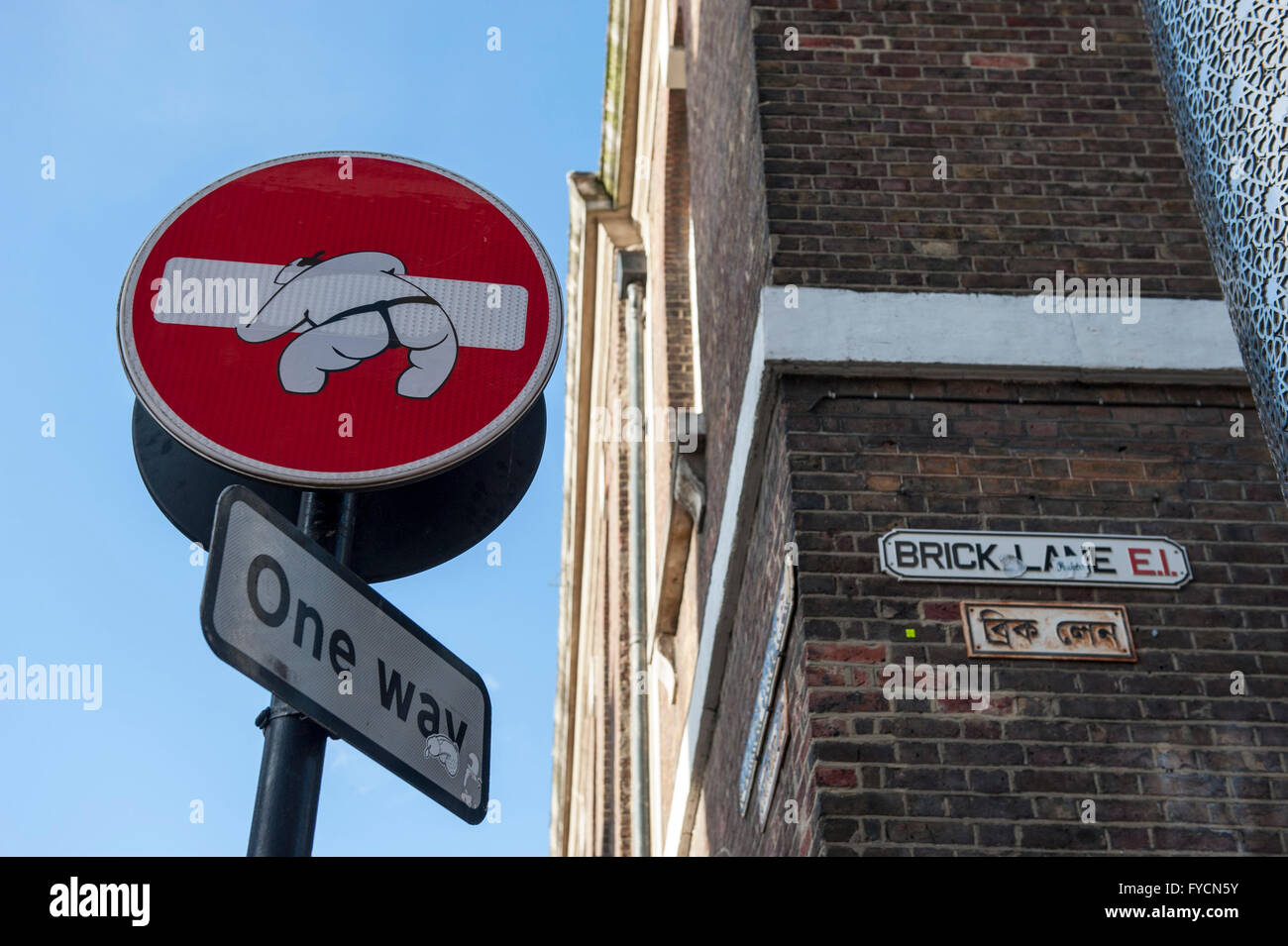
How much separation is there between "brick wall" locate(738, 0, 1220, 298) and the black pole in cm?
292

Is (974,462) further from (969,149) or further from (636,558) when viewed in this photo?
(636,558)

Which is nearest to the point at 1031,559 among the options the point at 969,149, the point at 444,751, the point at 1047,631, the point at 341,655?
the point at 1047,631

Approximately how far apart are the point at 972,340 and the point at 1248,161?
7.99ft

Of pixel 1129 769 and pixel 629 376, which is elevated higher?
pixel 629 376

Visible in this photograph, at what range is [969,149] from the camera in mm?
5508

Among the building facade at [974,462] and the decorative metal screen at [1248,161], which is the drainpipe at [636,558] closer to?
the building facade at [974,462]

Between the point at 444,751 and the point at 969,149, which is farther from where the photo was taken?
the point at 969,149

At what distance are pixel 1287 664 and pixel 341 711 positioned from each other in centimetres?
317

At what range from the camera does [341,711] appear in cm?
261

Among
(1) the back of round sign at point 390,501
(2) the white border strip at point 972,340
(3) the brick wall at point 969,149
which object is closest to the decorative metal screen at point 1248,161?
(1) the back of round sign at point 390,501

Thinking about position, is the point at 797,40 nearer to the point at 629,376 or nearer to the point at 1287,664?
the point at 1287,664

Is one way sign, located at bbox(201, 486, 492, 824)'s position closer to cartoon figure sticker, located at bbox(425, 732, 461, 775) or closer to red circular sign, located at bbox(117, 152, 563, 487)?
cartoon figure sticker, located at bbox(425, 732, 461, 775)
